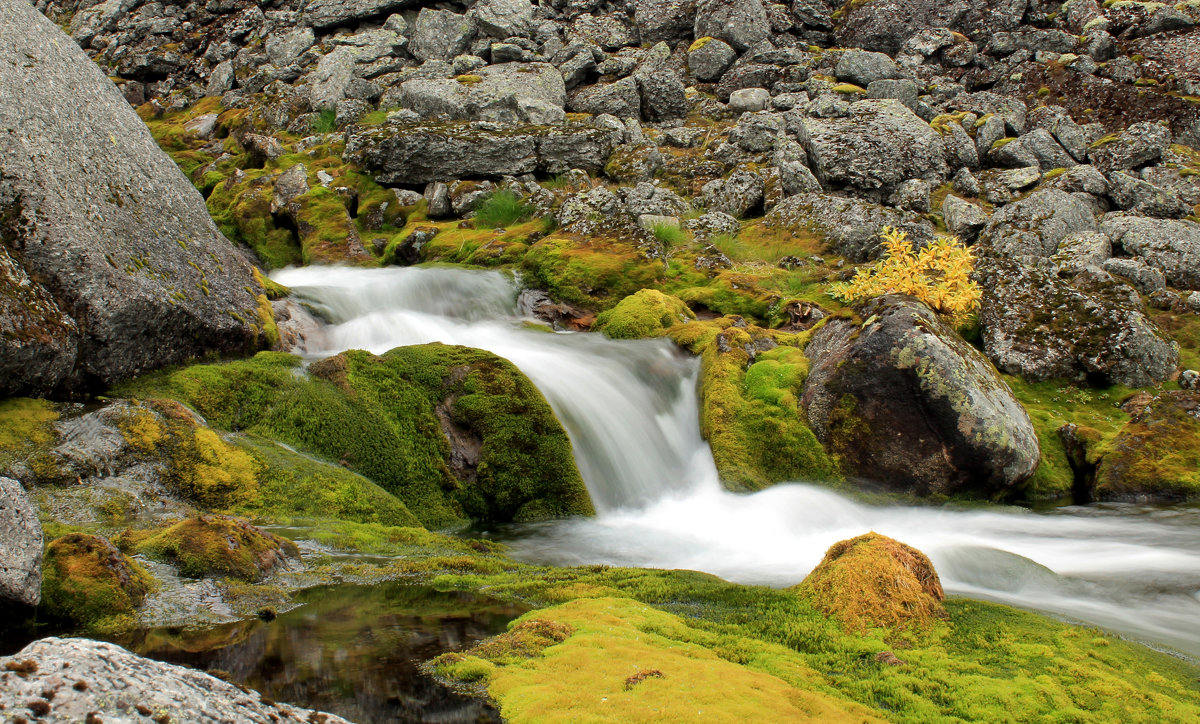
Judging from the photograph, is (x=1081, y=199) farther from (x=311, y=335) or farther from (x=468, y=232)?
(x=311, y=335)

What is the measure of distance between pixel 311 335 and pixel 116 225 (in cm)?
456

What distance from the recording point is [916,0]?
38.3 metres

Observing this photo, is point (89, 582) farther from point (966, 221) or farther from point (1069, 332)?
point (966, 221)

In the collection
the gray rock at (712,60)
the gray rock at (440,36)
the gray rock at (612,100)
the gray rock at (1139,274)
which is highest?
the gray rock at (440,36)

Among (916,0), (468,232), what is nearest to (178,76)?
(468,232)

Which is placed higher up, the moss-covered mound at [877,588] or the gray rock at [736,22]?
the gray rock at [736,22]

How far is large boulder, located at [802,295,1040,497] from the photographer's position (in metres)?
11.7

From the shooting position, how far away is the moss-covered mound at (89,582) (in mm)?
4777

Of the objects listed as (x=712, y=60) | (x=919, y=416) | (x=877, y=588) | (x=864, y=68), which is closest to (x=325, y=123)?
(x=712, y=60)

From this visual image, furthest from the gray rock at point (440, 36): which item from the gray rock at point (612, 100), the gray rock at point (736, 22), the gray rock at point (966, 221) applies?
the gray rock at point (966, 221)

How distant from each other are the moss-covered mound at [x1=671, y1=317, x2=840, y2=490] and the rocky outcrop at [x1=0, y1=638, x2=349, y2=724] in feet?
31.5

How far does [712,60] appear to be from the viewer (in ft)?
117

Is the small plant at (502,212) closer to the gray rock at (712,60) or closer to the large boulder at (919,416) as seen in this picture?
the large boulder at (919,416)

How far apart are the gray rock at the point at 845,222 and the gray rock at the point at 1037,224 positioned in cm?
204
